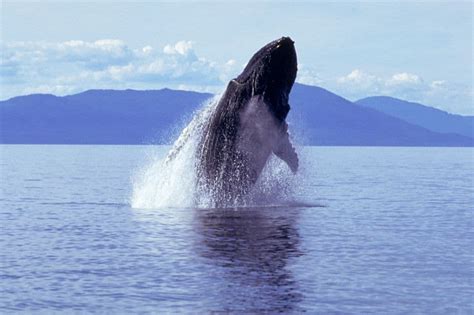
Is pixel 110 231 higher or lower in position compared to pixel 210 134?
lower

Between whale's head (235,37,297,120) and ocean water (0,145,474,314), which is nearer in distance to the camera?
ocean water (0,145,474,314)

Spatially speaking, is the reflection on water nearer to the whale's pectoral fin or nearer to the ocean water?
the ocean water

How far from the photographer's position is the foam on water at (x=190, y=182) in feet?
85.5

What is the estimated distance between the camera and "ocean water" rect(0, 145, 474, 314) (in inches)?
534

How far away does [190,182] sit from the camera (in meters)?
26.8

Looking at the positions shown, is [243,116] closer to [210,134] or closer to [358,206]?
[210,134]

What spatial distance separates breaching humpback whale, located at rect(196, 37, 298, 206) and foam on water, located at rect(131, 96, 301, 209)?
40cm

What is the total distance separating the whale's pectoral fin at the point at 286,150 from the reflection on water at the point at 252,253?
5.26ft

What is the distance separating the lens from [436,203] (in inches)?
1337

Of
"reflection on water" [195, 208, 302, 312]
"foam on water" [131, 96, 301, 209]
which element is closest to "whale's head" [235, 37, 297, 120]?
"foam on water" [131, 96, 301, 209]

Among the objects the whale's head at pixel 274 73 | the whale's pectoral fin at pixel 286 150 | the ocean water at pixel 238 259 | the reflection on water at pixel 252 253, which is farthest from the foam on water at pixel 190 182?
the whale's head at pixel 274 73

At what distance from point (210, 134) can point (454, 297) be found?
1260 cm

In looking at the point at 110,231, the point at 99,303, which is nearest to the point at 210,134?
the point at 110,231

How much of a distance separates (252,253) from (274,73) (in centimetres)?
763
